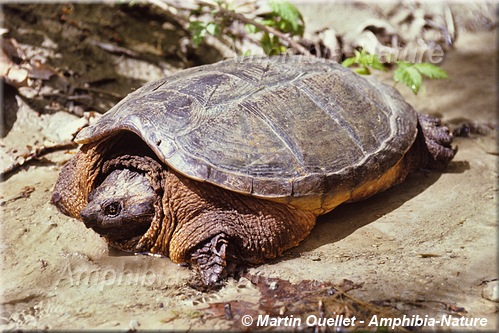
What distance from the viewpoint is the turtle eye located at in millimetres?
3467

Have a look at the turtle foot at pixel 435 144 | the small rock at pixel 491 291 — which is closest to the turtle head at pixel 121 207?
the small rock at pixel 491 291

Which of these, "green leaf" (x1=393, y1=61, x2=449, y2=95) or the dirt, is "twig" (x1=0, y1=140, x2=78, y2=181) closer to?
the dirt

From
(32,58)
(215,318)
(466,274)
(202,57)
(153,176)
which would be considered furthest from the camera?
(202,57)

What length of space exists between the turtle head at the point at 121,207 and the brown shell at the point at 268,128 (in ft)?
1.01

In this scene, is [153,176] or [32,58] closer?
[153,176]

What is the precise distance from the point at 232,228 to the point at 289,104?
105cm

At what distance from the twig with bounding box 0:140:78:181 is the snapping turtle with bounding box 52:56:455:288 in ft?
2.64

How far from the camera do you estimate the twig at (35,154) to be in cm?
461

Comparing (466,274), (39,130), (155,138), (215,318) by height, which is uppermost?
(155,138)

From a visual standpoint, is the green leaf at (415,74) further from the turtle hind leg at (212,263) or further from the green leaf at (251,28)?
the turtle hind leg at (212,263)

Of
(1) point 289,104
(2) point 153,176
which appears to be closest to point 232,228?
(2) point 153,176

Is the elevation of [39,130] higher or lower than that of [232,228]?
lower

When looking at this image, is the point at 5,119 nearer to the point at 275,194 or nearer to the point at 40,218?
the point at 40,218

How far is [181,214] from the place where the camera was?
3.62 meters
